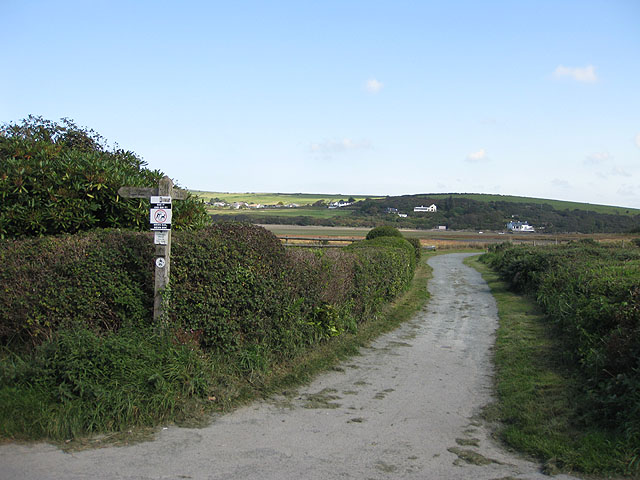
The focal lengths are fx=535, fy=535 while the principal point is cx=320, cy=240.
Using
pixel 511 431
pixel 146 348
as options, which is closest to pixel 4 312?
pixel 146 348

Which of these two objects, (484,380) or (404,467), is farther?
(484,380)

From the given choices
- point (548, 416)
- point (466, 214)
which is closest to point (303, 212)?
point (466, 214)

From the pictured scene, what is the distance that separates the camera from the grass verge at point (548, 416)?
457 centimetres

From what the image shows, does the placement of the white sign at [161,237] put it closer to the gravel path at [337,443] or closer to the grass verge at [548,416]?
the gravel path at [337,443]

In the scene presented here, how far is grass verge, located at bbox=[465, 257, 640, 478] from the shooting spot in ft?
15.0

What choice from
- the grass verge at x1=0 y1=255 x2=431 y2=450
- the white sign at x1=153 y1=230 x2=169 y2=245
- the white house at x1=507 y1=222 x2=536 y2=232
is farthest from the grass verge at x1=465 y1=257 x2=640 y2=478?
the white house at x1=507 y1=222 x2=536 y2=232

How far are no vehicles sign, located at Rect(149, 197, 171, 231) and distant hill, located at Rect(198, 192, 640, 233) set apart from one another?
70745 millimetres

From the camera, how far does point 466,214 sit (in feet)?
330

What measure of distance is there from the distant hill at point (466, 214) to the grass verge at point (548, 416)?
69.0 metres

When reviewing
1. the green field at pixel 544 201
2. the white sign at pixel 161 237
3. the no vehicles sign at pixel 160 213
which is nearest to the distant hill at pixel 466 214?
the green field at pixel 544 201

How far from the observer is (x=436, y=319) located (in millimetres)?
13508

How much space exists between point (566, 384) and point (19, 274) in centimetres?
686

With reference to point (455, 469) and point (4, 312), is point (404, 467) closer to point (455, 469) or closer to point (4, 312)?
point (455, 469)

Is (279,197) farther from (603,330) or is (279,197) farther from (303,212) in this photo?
(603,330)
